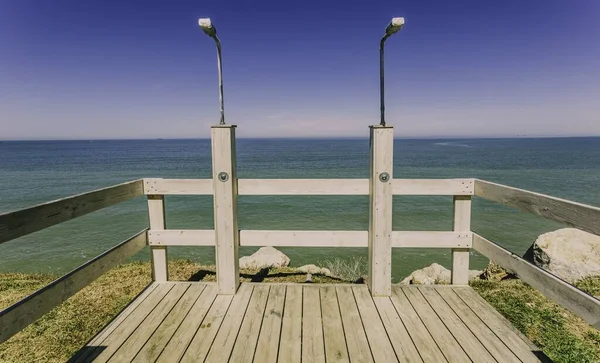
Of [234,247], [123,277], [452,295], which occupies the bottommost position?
[123,277]

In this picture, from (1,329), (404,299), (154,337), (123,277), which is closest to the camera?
(1,329)

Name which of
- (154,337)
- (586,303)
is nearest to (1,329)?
(154,337)

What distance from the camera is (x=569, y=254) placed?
19.7ft

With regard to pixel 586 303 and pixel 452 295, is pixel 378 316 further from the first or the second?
pixel 586 303

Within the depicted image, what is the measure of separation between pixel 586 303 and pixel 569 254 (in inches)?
190

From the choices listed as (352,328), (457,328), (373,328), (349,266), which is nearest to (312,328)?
(352,328)

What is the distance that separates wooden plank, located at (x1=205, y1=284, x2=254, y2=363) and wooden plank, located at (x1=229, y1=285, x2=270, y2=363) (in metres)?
0.04

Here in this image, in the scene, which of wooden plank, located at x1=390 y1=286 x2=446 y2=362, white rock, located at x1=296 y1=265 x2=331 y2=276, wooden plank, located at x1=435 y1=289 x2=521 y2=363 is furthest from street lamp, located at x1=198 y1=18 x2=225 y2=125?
white rock, located at x1=296 y1=265 x2=331 y2=276

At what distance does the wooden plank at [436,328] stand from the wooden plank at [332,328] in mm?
766

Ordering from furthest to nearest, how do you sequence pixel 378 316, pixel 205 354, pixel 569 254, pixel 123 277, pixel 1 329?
1. pixel 569 254
2. pixel 123 277
3. pixel 378 316
4. pixel 205 354
5. pixel 1 329

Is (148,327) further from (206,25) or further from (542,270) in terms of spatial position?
(542,270)

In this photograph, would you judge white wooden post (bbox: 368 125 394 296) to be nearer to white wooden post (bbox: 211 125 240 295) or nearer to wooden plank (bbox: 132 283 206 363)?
white wooden post (bbox: 211 125 240 295)

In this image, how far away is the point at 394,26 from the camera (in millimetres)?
3244

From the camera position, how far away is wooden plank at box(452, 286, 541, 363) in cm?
275
